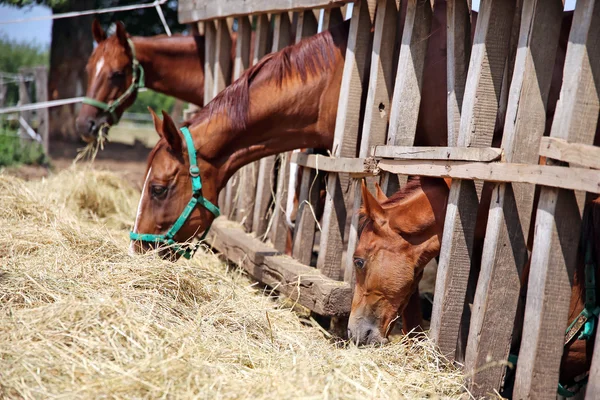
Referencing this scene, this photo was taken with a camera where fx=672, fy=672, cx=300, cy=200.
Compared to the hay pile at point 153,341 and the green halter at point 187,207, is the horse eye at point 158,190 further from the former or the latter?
the hay pile at point 153,341

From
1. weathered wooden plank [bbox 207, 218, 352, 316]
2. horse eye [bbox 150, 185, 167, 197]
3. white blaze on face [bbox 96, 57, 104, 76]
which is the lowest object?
weathered wooden plank [bbox 207, 218, 352, 316]

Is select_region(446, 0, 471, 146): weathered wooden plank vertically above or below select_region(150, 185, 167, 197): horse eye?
above

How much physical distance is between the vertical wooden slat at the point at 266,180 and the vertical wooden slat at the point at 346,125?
1.04 meters

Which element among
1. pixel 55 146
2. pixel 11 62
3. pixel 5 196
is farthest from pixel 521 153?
pixel 11 62

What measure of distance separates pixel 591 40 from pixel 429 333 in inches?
59.7

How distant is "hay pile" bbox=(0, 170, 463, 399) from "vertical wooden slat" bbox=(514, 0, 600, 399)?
416mm

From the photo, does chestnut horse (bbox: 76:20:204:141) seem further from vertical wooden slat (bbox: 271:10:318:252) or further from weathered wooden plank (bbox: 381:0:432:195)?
weathered wooden plank (bbox: 381:0:432:195)

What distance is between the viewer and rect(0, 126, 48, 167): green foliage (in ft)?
30.9

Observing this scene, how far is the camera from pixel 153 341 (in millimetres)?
2588

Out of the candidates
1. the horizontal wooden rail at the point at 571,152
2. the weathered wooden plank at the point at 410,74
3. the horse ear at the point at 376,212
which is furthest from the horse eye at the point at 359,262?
the horizontal wooden rail at the point at 571,152

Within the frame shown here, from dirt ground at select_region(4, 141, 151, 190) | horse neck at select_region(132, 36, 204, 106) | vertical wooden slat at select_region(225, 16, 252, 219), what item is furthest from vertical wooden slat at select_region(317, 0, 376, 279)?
dirt ground at select_region(4, 141, 151, 190)

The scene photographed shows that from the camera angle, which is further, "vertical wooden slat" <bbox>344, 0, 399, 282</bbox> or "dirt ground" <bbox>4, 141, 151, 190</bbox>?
"dirt ground" <bbox>4, 141, 151, 190</bbox>

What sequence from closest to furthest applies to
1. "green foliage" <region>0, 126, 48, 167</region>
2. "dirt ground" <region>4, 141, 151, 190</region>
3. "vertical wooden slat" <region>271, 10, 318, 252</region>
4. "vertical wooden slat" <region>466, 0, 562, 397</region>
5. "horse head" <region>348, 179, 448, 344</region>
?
"vertical wooden slat" <region>466, 0, 562, 397</region>
"horse head" <region>348, 179, 448, 344</region>
"vertical wooden slat" <region>271, 10, 318, 252</region>
"dirt ground" <region>4, 141, 151, 190</region>
"green foliage" <region>0, 126, 48, 167</region>

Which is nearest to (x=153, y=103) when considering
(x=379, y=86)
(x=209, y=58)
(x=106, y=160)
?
(x=106, y=160)
